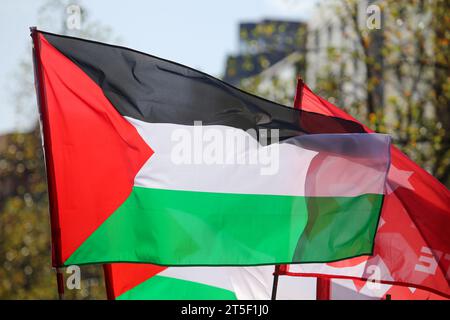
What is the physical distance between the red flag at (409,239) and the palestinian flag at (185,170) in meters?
0.47

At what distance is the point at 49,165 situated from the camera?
779 centimetres

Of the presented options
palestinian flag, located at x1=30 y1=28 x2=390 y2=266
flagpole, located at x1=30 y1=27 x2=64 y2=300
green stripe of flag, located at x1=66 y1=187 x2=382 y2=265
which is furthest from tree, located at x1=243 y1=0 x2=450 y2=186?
flagpole, located at x1=30 y1=27 x2=64 y2=300

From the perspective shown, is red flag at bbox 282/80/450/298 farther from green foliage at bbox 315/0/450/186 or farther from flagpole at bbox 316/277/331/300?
green foliage at bbox 315/0/450/186

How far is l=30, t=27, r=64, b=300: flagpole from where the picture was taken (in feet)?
24.8

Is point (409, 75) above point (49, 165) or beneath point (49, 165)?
beneath

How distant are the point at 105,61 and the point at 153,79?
42 centimetres

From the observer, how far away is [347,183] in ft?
27.6

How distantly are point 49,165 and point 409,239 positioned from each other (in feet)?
10.6

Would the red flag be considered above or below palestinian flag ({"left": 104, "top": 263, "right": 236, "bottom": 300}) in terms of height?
above

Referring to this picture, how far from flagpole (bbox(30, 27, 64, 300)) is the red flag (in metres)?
2.05

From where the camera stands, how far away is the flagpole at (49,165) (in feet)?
24.8

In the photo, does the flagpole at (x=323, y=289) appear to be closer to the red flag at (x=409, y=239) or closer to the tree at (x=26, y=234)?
the red flag at (x=409, y=239)

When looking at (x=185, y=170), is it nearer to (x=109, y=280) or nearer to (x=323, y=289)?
(x=109, y=280)

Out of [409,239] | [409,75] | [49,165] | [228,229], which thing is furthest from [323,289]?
[409,75]
